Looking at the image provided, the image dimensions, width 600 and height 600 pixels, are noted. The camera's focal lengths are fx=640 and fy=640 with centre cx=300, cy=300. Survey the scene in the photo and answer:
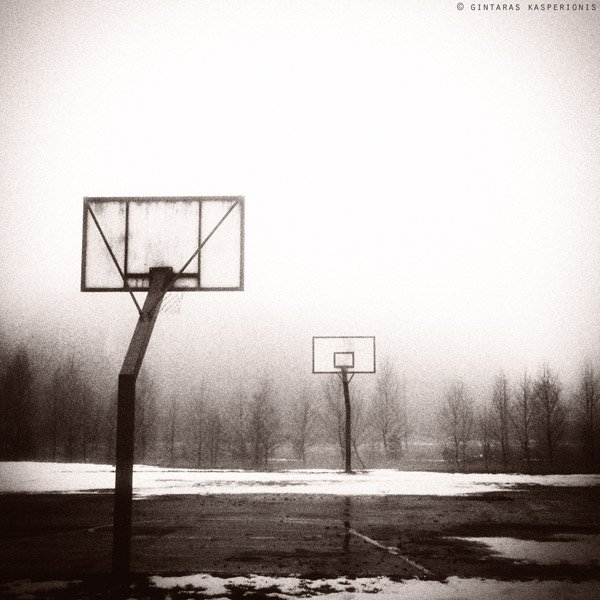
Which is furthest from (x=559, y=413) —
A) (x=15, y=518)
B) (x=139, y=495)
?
(x=15, y=518)

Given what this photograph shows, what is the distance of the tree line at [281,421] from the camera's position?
49250mm

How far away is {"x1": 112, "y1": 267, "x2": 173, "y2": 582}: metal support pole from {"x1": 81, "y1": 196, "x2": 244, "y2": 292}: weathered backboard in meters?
1.21

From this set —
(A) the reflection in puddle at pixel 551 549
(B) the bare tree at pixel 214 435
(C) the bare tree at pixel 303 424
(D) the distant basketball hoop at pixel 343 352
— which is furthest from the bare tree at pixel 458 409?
(A) the reflection in puddle at pixel 551 549

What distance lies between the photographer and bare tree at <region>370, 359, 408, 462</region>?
59250 millimetres

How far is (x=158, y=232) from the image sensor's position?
875 centimetres

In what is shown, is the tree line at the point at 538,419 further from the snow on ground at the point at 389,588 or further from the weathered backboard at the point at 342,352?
the snow on ground at the point at 389,588

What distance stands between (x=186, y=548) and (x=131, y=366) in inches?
113

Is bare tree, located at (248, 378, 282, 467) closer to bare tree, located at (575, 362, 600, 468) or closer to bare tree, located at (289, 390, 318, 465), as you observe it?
bare tree, located at (289, 390, 318, 465)

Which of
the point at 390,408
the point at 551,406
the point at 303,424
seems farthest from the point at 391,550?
the point at 390,408

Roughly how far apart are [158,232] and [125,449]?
3059 millimetres

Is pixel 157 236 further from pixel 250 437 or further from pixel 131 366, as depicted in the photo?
pixel 250 437

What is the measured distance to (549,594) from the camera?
604 centimetres

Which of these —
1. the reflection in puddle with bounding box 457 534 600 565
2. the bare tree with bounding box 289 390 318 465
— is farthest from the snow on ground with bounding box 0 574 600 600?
the bare tree with bounding box 289 390 318 465

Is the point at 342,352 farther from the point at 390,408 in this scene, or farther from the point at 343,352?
the point at 390,408
